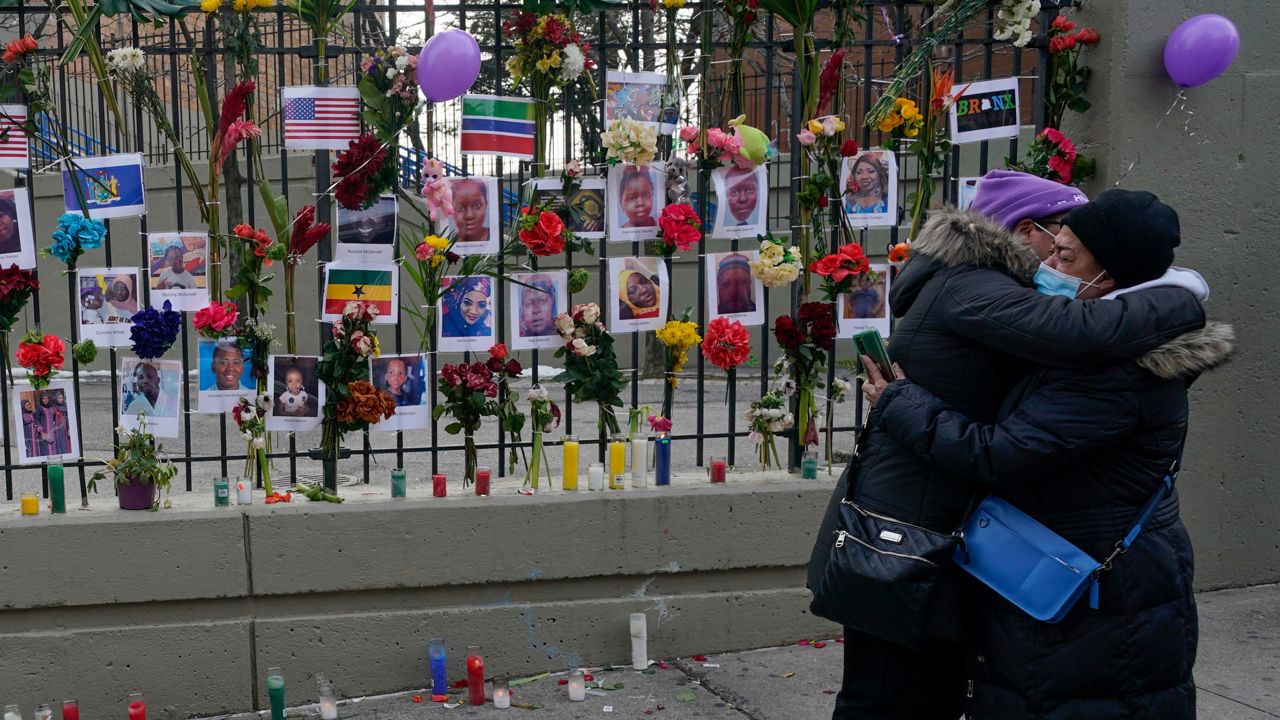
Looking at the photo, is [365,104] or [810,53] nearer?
[365,104]

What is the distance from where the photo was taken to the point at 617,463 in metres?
4.50

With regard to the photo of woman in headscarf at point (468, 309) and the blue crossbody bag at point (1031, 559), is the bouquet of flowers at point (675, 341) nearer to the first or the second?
the photo of woman in headscarf at point (468, 309)

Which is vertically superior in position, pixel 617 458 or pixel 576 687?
pixel 617 458

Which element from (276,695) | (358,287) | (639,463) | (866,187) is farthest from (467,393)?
(866,187)

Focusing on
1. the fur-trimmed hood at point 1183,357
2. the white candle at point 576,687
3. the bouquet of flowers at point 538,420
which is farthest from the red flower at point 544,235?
the fur-trimmed hood at point 1183,357

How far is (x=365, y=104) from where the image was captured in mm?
4207

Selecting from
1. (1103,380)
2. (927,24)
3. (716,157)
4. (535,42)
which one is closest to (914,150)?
(927,24)

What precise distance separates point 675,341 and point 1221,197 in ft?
7.95

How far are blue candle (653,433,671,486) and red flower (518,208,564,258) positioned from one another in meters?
0.83

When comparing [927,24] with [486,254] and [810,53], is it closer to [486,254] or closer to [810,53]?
[810,53]

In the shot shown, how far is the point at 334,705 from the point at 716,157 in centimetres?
243

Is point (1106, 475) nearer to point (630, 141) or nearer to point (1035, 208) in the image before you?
point (1035, 208)

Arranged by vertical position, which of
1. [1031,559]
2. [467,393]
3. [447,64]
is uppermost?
[447,64]

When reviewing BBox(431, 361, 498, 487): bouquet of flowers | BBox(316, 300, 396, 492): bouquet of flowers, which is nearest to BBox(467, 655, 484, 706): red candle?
BBox(431, 361, 498, 487): bouquet of flowers
